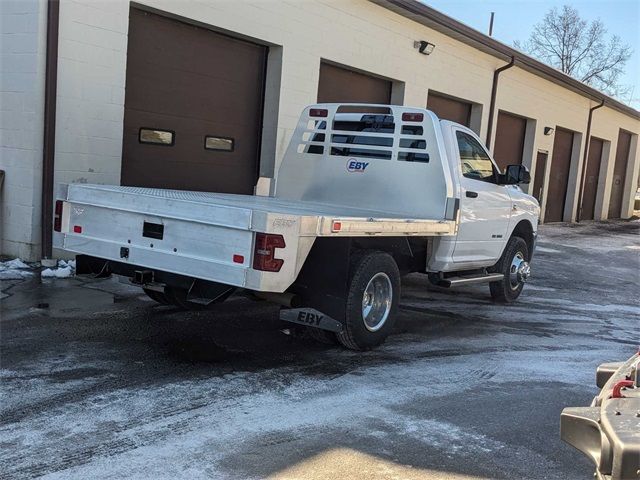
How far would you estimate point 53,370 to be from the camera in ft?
16.4

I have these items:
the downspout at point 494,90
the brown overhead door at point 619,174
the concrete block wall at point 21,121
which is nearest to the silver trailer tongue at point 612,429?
the concrete block wall at point 21,121

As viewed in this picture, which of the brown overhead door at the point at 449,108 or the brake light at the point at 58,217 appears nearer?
the brake light at the point at 58,217

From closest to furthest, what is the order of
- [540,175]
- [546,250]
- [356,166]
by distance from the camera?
[356,166] → [546,250] → [540,175]

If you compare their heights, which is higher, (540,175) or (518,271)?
(540,175)

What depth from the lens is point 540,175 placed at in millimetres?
22969

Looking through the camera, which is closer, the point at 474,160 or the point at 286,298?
the point at 286,298

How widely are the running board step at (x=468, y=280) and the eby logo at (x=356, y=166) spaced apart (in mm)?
1566

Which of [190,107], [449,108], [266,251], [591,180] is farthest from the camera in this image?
[591,180]

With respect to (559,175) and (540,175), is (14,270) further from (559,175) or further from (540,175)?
(559,175)

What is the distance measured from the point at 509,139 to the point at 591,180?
8.57m

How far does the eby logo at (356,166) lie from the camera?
300 inches

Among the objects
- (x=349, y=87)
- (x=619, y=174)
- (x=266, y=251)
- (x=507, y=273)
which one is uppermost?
(x=349, y=87)

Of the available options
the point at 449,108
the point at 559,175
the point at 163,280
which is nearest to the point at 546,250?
the point at 449,108

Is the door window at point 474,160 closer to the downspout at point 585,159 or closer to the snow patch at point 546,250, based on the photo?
the snow patch at point 546,250
